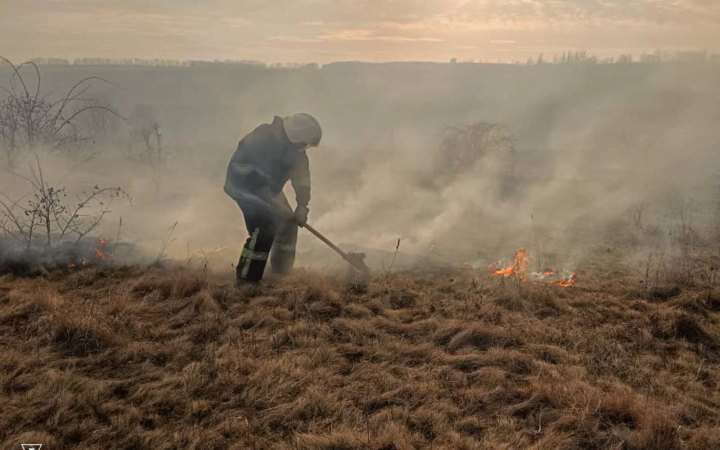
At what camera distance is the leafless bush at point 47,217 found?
20.7ft

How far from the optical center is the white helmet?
5461 millimetres

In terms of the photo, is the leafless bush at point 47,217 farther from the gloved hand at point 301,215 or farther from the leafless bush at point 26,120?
the gloved hand at point 301,215

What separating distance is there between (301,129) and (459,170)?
1016 centimetres

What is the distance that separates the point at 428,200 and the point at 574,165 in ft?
26.0

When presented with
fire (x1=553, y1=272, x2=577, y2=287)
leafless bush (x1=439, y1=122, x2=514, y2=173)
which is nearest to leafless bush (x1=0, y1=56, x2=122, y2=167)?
fire (x1=553, y1=272, x2=577, y2=287)

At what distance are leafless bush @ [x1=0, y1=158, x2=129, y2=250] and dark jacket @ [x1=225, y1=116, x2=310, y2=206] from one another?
188 centimetres

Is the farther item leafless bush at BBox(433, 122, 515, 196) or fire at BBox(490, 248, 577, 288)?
leafless bush at BBox(433, 122, 515, 196)

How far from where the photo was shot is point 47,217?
6211 mm

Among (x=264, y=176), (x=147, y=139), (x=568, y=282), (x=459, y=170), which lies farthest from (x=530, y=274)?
(x=147, y=139)

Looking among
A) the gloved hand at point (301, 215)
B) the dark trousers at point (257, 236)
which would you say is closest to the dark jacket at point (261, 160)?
the dark trousers at point (257, 236)

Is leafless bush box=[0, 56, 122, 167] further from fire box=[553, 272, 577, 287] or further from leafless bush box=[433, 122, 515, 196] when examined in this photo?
leafless bush box=[433, 122, 515, 196]

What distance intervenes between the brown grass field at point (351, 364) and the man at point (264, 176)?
1.27 ft

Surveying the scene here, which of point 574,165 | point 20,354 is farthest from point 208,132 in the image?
point 20,354

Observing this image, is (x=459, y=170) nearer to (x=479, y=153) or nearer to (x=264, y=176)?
(x=479, y=153)
